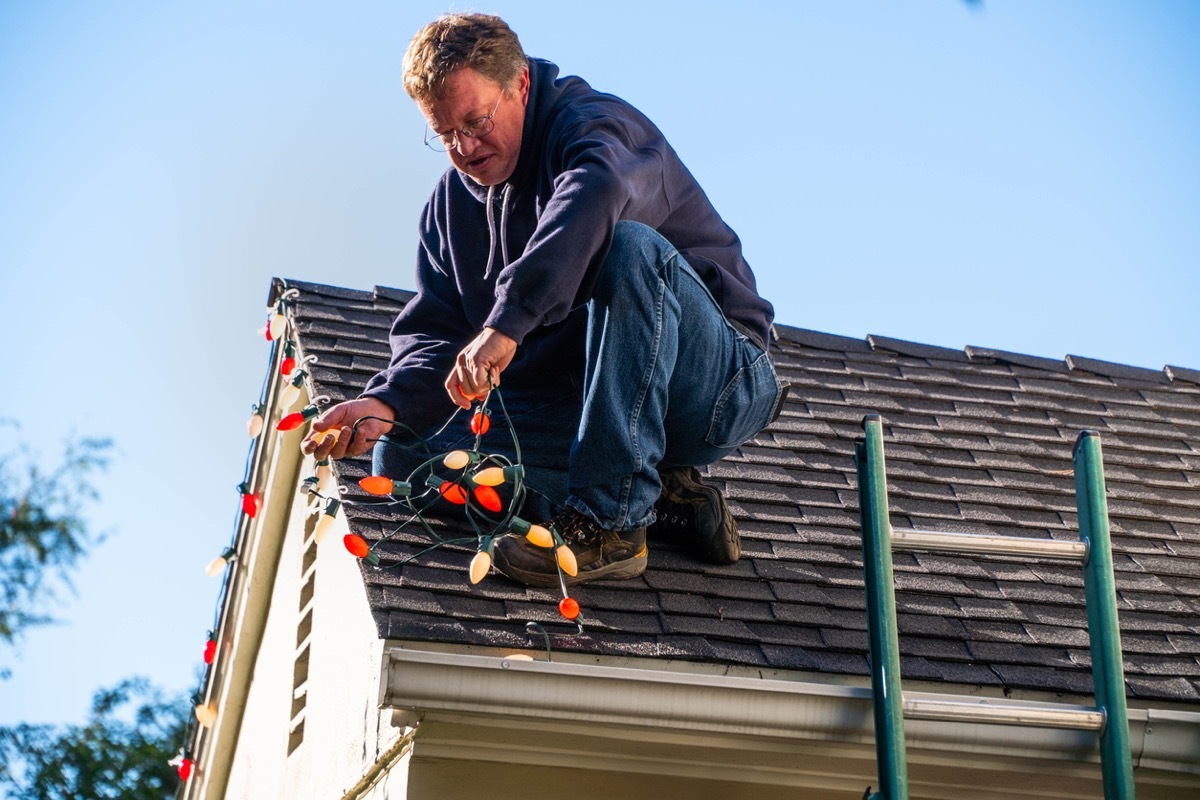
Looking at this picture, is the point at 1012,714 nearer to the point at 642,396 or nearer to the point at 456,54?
the point at 642,396

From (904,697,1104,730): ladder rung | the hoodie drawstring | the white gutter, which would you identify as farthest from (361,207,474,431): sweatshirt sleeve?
(904,697,1104,730): ladder rung

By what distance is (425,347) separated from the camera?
3807mm

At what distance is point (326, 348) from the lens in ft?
15.7

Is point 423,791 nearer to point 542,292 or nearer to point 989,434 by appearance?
point 542,292

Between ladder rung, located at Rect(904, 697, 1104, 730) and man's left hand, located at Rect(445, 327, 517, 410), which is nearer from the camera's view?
ladder rung, located at Rect(904, 697, 1104, 730)

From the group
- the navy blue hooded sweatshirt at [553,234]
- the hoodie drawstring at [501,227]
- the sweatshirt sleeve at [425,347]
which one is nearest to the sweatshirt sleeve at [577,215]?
the navy blue hooded sweatshirt at [553,234]

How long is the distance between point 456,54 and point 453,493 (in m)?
1.09

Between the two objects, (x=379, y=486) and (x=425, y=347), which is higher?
(x=425, y=347)

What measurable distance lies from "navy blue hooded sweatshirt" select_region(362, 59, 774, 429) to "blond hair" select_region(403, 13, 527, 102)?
0.48 ft

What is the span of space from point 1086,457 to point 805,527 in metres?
1.21

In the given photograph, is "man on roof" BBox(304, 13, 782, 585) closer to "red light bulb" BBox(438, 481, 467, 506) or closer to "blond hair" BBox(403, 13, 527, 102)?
"blond hair" BBox(403, 13, 527, 102)

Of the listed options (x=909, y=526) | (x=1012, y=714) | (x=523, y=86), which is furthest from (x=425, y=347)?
(x=1012, y=714)

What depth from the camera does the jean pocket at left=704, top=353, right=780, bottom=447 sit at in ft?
11.4

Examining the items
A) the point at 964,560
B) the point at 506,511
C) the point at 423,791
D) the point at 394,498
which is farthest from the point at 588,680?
the point at 964,560
